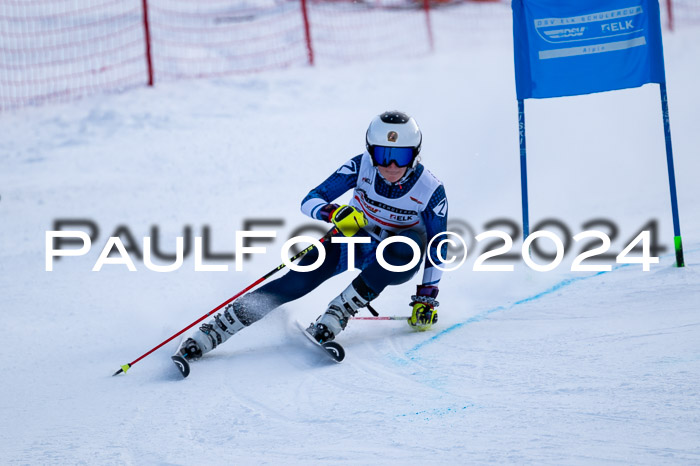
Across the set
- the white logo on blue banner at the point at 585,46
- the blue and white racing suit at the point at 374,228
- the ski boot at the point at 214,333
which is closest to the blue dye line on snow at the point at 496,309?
the blue and white racing suit at the point at 374,228

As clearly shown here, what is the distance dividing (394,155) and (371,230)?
508 mm

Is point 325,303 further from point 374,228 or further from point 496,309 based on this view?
point 496,309

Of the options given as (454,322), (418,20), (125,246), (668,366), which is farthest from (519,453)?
(418,20)

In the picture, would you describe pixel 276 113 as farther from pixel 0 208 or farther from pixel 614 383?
pixel 614 383

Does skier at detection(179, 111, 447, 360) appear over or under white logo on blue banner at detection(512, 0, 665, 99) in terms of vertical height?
under

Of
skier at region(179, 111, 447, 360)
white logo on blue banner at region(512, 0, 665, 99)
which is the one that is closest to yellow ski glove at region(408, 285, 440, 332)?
skier at region(179, 111, 447, 360)

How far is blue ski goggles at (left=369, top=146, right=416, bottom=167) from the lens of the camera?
13.3 feet

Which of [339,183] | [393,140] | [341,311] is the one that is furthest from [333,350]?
[393,140]

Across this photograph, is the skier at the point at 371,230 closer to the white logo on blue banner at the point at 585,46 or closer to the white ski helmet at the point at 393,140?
the white ski helmet at the point at 393,140

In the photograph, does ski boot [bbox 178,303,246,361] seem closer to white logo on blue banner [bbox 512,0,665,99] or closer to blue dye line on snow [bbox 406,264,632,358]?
blue dye line on snow [bbox 406,264,632,358]

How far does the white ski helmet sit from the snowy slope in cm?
94

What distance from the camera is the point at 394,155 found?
4.06m

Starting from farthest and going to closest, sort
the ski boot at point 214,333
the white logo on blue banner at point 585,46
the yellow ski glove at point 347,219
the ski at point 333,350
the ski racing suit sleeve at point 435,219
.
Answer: the white logo on blue banner at point 585,46 → the ski racing suit sleeve at point 435,219 → the yellow ski glove at point 347,219 → the ski boot at point 214,333 → the ski at point 333,350

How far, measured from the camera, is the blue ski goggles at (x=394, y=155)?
4047mm
